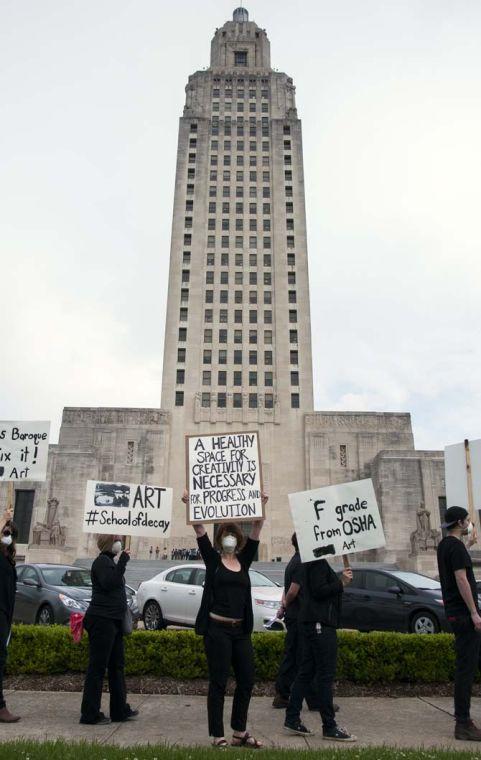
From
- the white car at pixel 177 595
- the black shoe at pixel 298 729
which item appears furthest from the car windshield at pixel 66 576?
the black shoe at pixel 298 729

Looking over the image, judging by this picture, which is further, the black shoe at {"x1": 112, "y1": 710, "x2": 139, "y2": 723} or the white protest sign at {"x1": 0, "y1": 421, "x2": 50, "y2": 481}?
the white protest sign at {"x1": 0, "y1": 421, "x2": 50, "y2": 481}

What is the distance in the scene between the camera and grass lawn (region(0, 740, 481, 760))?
191 inches

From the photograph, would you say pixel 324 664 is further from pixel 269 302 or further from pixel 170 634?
pixel 269 302

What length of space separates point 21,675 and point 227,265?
52.6 m

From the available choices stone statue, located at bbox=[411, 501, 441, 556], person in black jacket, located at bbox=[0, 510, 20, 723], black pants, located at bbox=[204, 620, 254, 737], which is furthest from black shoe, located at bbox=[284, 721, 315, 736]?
stone statue, located at bbox=[411, 501, 441, 556]

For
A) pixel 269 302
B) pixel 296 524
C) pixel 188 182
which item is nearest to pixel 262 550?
pixel 269 302

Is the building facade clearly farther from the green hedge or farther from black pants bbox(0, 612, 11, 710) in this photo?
black pants bbox(0, 612, 11, 710)

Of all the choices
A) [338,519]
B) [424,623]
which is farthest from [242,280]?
[338,519]

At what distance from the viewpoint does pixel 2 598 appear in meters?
6.71

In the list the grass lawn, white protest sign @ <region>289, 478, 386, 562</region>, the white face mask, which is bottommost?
the grass lawn

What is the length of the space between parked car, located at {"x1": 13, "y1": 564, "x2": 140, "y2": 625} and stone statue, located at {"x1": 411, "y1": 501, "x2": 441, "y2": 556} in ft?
92.0

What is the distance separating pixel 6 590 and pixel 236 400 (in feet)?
154

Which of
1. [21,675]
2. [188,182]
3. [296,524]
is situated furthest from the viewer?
[188,182]

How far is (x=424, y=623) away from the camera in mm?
13211
